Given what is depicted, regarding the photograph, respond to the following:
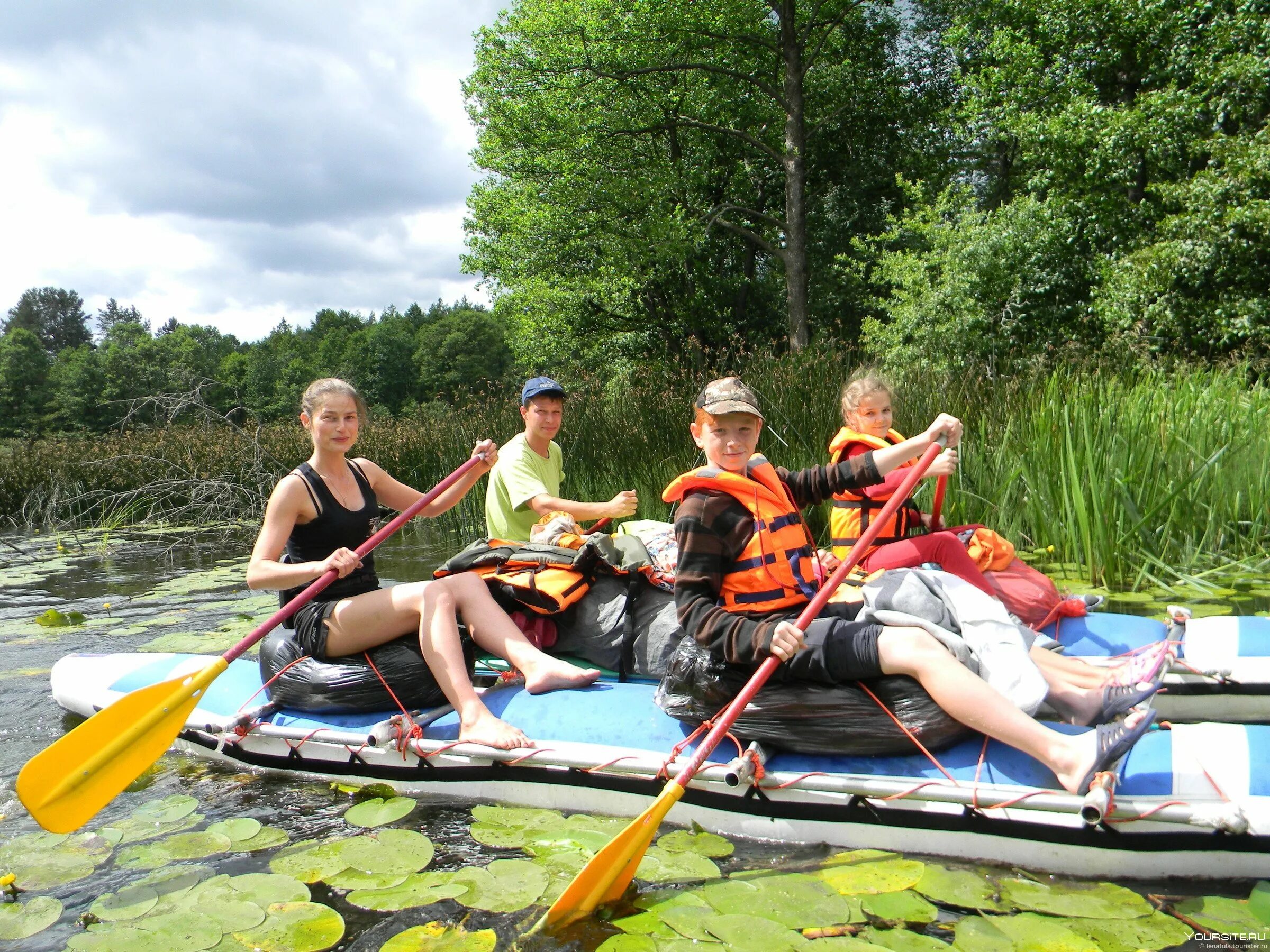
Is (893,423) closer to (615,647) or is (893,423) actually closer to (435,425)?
(615,647)

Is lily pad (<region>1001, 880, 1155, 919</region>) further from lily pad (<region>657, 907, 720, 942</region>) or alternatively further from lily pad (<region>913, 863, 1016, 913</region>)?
lily pad (<region>657, 907, 720, 942</region>)

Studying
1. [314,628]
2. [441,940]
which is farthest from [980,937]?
[314,628]

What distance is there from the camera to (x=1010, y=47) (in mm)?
14523

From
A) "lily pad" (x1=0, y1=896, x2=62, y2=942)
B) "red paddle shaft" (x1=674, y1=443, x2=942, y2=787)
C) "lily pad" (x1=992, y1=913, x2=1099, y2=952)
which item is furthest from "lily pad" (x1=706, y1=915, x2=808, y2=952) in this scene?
"lily pad" (x1=0, y1=896, x2=62, y2=942)

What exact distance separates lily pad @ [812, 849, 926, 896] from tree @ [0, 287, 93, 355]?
103860 mm

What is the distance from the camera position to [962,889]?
2.20m

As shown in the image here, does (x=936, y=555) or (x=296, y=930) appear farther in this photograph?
(x=936, y=555)

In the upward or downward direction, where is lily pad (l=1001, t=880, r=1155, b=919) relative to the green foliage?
downward

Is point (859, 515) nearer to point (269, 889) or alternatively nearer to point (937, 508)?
point (937, 508)

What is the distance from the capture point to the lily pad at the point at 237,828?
2.67 meters

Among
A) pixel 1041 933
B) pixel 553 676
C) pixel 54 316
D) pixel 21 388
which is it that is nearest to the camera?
pixel 1041 933

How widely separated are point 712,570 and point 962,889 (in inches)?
39.4

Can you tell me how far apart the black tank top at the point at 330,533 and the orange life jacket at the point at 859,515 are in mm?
1760

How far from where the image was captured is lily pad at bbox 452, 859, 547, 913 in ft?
7.29
